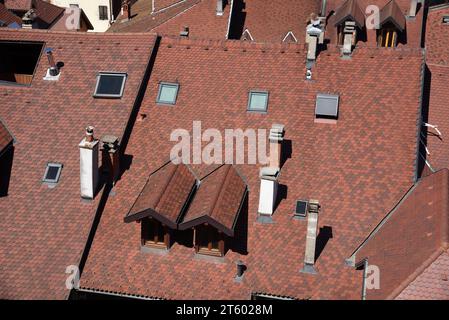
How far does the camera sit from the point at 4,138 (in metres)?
26.4

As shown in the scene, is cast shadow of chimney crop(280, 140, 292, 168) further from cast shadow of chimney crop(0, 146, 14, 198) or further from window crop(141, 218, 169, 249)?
cast shadow of chimney crop(0, 146, 14, 198)

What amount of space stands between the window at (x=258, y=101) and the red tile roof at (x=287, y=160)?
0.67ft

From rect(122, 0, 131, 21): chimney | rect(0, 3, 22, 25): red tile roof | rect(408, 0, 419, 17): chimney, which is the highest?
rect(122, 0, 131, 21): chimney

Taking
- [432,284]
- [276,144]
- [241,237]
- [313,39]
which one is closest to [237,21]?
[313,39]

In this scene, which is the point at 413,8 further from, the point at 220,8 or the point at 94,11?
the point at 94,11

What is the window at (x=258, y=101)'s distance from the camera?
88.2ft

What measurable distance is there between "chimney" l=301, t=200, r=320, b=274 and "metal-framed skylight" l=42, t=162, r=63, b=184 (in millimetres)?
9357

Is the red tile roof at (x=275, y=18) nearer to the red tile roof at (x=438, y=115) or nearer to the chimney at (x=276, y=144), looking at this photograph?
the red tile roof at (x=438, y=115)

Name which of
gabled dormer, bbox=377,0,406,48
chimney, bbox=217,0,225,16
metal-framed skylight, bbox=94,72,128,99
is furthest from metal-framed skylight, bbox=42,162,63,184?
gabled dormer, bbox=377,0,406,48

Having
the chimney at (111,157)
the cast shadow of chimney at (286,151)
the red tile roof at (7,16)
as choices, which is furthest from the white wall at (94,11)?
the cast shadow of chimney at (286,151)

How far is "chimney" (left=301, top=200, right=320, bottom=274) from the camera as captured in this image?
2241 centimetres

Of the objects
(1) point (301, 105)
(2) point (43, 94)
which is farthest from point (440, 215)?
(2) point (43, 94)
